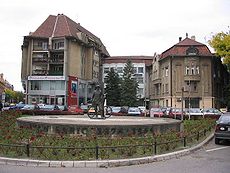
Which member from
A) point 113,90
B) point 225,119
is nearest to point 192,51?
point 113,90

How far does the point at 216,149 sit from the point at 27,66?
190ft

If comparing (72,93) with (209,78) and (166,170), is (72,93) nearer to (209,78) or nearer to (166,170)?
(209,78)

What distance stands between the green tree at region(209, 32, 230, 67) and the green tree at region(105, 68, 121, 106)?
2524cm

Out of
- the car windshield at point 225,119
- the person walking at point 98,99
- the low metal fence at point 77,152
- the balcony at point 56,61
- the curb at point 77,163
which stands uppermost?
the balcony at point 56,61

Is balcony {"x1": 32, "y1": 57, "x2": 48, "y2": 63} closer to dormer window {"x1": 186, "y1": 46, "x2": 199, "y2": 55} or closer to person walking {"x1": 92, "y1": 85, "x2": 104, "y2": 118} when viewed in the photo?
dormer window {"x1": 186, "y1": 46, "x2": 199, "y2": 55}

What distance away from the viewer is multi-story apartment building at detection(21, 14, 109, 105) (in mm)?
63750

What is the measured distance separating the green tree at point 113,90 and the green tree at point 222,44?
2524cm

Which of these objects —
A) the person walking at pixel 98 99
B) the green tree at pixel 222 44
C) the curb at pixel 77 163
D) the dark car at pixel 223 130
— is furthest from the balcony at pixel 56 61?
the curb at pixel 77 163

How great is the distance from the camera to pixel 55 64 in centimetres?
6631

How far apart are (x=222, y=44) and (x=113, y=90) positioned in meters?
27.1

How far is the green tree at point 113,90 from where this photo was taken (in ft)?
227

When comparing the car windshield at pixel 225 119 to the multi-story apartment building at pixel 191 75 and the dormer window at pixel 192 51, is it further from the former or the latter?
the dormer window at pixel 192 51

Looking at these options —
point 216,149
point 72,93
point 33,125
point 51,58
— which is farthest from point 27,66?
point 216,149

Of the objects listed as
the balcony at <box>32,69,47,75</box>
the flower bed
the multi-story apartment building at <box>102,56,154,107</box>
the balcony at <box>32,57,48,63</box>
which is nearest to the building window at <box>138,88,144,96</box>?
the multi-story apartment building at <box>102,56,154,107</box>
